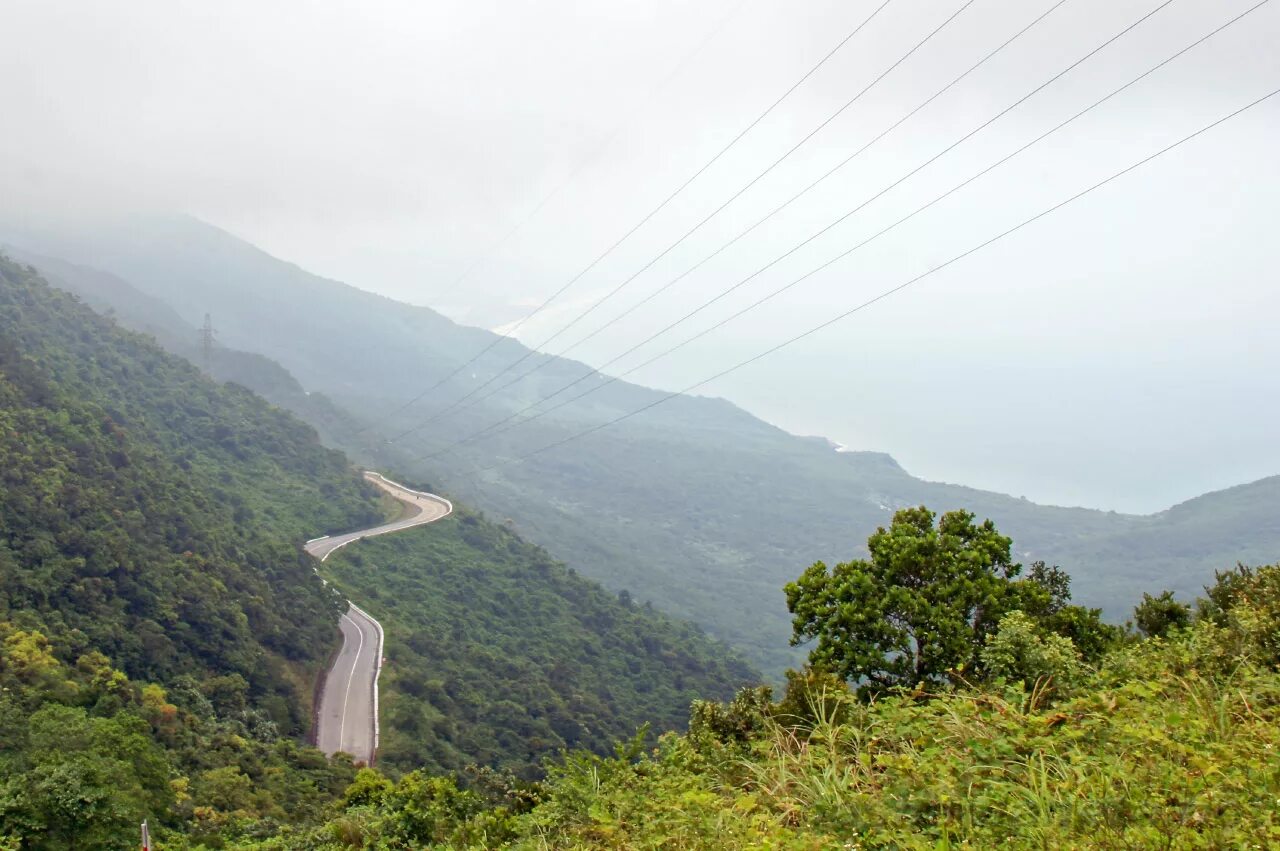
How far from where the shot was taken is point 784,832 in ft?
25.3

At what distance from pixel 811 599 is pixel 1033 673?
8.30 metres

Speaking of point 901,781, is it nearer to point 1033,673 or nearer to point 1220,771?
point 1220,771

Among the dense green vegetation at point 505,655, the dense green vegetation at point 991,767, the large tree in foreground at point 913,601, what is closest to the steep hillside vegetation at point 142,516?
the dense green vegetation at point 505,655

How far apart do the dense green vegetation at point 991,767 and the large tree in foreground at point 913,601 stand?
254 centimetres

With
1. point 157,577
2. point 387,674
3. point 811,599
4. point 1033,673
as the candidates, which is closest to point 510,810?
point 811,599

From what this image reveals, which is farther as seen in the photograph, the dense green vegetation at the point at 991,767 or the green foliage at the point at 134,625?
the green foliage at the point at 134,625

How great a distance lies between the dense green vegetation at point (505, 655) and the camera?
53.7 meters

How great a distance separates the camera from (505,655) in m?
73.2

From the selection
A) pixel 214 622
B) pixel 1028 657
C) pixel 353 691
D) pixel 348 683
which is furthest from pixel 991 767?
pixel 348 683

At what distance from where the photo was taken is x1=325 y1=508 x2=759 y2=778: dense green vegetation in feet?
176

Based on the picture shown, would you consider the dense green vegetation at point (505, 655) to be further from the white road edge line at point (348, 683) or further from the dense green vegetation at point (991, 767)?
the dense green vegetation at point (991, 767)

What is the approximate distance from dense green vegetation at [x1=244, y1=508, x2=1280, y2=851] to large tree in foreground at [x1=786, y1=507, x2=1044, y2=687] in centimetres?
254

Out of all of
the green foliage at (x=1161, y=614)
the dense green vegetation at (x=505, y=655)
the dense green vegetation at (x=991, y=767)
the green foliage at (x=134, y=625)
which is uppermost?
the green foliage at (x=1161, y=614)

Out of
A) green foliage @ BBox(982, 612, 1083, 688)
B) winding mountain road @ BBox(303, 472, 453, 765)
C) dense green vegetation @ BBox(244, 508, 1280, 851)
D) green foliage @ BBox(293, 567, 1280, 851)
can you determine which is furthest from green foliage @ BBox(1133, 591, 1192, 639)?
winding mountain road @ BBox(303, 472, 453, 765)
